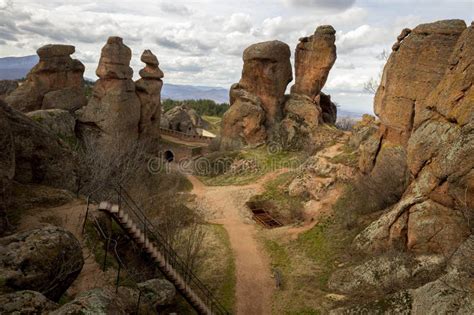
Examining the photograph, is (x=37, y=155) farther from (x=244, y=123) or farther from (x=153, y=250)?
(x=244, y=123)

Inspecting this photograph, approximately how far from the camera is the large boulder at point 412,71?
21688 mm

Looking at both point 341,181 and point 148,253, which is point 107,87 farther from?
point 148,253

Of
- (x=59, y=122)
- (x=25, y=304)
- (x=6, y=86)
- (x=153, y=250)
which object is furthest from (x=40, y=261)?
(x=6, y=86)

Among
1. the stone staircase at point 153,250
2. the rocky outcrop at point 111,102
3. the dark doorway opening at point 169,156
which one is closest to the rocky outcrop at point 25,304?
the stone staircase at point 153,250

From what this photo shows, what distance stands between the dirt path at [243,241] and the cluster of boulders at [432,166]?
13.0 ft

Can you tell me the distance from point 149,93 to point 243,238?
26145 millimetres

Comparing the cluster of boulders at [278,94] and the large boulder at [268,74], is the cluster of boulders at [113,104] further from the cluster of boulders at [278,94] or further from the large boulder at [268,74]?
the large boulder at [268,74]

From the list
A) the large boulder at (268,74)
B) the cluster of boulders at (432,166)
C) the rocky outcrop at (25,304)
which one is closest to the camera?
the rocky outcrop at (25,304)

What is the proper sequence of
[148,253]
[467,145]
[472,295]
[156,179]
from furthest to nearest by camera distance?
1. [156,179]
2. [467,145]
3. [148,253]
4. [472,295]

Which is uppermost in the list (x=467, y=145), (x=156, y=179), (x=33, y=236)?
(x=467, y=145)

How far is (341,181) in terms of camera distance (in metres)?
30.4

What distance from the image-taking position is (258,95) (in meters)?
46.9

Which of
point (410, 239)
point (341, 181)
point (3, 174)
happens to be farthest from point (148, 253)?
point (341, 181)

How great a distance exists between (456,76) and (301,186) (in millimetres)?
16467
